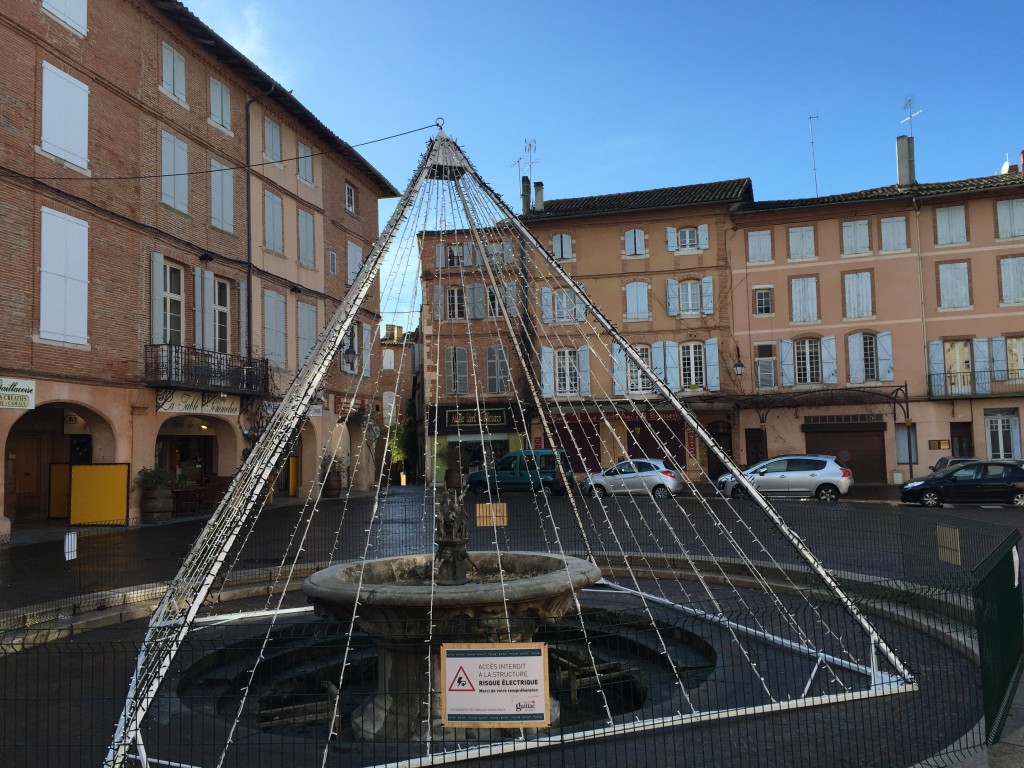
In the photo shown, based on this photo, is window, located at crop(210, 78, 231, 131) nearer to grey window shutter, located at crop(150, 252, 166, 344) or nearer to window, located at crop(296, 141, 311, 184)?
window, located at crop(296, 141, 311, 184)

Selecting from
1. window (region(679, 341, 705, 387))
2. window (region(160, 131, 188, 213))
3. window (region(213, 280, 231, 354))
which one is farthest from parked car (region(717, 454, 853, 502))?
window (region(160, 131, 188, 213))

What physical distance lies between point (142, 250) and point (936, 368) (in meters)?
32.3

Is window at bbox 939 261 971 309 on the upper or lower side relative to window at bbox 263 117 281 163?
lower

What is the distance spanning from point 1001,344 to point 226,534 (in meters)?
38.1

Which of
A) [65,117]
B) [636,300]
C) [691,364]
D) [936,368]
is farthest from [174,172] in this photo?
[936,368]

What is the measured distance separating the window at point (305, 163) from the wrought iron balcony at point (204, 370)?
8331 millimetres

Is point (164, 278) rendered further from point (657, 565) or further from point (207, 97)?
point (657, 565)

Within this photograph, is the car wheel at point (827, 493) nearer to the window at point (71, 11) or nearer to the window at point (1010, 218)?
the window at point (1010, 218)

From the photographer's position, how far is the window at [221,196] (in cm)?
2780

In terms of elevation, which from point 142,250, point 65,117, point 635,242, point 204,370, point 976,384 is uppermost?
point 635,242

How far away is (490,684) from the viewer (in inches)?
221

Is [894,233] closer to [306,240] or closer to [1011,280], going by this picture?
[1011,280]

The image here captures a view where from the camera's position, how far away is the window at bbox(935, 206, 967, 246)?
122ft

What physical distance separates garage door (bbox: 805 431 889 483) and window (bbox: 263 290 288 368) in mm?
23688
